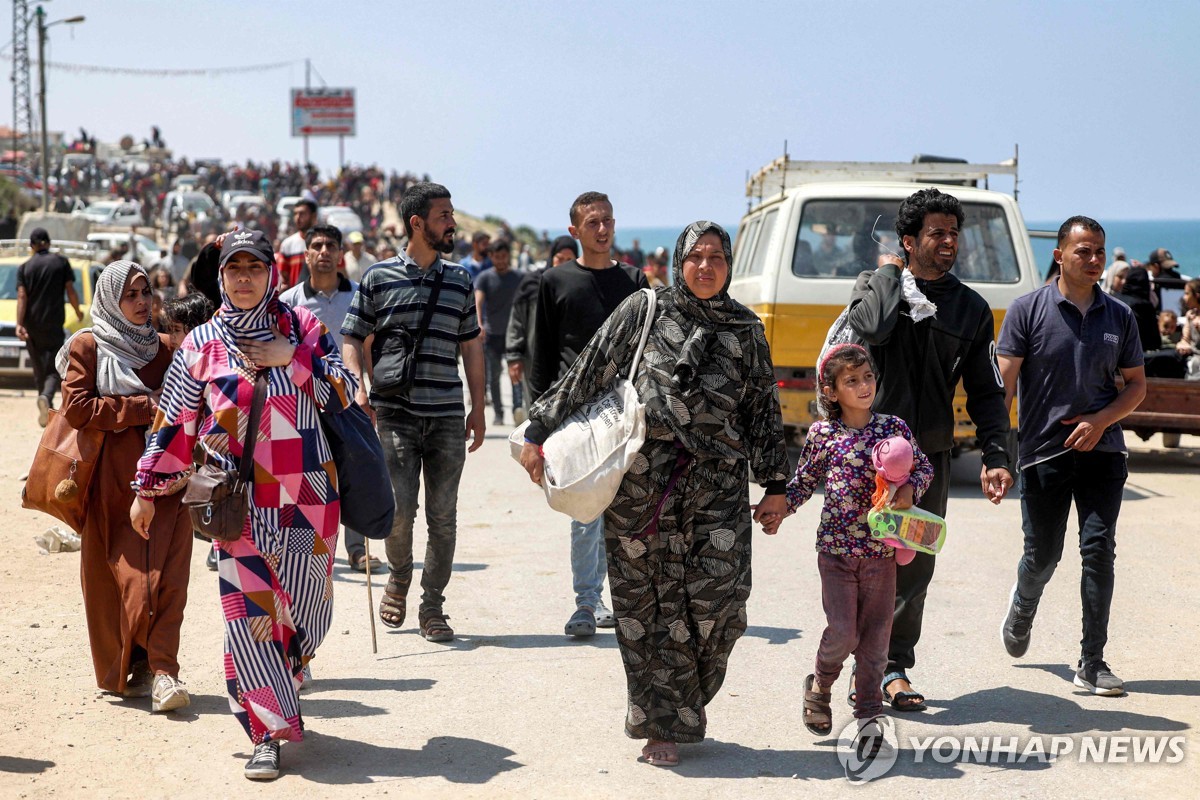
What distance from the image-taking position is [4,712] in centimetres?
571

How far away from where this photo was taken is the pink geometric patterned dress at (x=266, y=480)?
501 cm

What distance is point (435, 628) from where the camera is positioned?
6910 millimetres

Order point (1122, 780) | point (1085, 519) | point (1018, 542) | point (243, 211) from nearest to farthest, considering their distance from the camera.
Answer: point (1122, 780) → point (1085, 519) → point (1018, 542) → point (243, 211)

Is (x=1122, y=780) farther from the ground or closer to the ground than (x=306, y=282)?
closer to the ground

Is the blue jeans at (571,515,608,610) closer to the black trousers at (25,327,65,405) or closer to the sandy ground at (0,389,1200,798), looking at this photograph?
the sandy ground at (0,389,1200,798)

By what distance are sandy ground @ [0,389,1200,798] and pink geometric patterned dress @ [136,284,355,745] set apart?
14.2 inches

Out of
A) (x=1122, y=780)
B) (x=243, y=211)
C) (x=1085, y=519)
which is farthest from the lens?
(x=243, y=211)

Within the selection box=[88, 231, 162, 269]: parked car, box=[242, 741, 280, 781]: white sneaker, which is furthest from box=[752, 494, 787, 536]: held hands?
box=[88, 231, 162, 269]: parked car

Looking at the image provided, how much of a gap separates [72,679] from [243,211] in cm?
4754

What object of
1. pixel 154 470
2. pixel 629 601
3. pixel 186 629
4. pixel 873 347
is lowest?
pixel 186 629

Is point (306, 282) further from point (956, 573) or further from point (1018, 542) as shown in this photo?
point (1018, 542)

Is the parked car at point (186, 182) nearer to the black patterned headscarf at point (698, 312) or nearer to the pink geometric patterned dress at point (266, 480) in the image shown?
the pink geometric patterned dress at point (266, 480)

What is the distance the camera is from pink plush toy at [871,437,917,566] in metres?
5.12

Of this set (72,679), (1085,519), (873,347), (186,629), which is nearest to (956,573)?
(1085,519)
